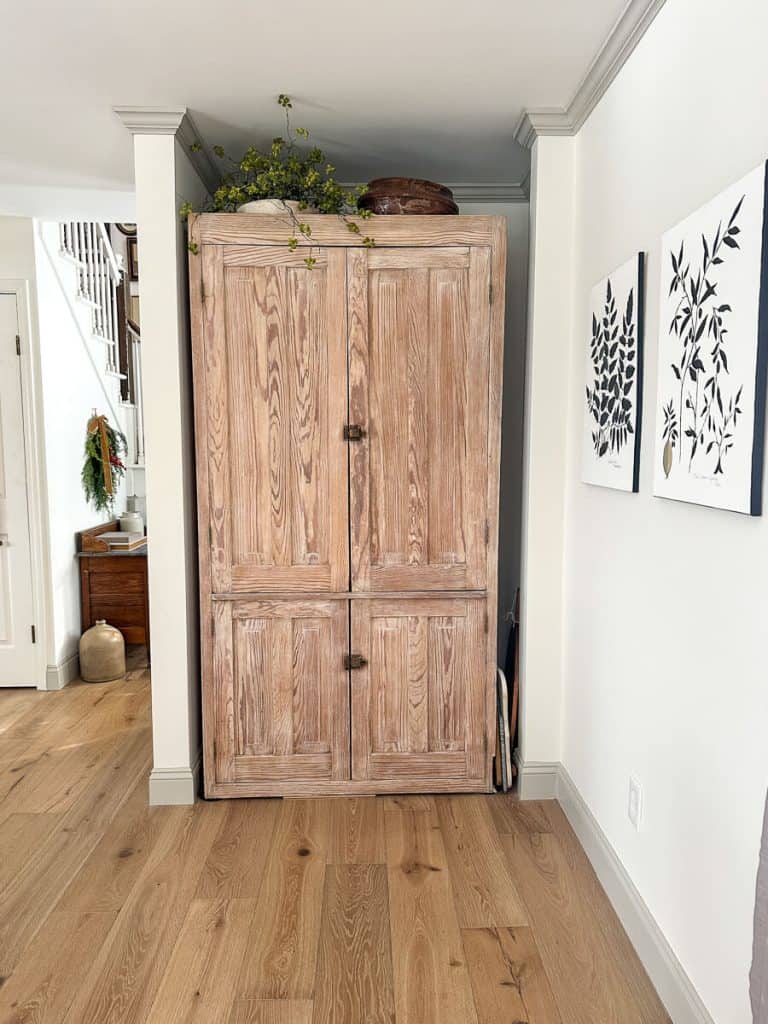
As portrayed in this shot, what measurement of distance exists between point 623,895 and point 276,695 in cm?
134

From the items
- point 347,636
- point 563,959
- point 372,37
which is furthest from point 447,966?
point 372,37

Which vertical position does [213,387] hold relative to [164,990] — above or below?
above

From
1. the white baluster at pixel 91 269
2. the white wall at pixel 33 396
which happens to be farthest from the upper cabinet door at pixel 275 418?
the white baluster at pixel 91 269

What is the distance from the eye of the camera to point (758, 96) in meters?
1.39

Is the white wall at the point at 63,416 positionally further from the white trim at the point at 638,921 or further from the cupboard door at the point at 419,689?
the white trim at the point at 638,921

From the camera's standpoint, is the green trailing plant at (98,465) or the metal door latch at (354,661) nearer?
the metal door latch at (354,661)

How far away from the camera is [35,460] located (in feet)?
13.2

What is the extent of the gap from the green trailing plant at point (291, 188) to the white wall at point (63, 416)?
1.70 metres

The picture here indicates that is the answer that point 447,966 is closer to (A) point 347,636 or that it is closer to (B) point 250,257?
(A) point 347,636

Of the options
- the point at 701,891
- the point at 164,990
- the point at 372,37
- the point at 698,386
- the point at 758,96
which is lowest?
the point at 164,990

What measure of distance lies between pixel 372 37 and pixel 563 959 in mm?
2531

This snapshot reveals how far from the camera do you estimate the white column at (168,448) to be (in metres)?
2.61

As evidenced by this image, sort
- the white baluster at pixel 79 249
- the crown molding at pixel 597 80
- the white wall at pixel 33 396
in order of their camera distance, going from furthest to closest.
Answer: the white baluster at pixel 79 249, the white wall at pixel 33 396, the crown molding at pixel 597 80

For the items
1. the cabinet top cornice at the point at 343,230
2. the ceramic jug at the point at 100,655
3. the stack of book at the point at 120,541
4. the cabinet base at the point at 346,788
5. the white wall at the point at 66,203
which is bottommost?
the cabinet base at the point at 346,788
